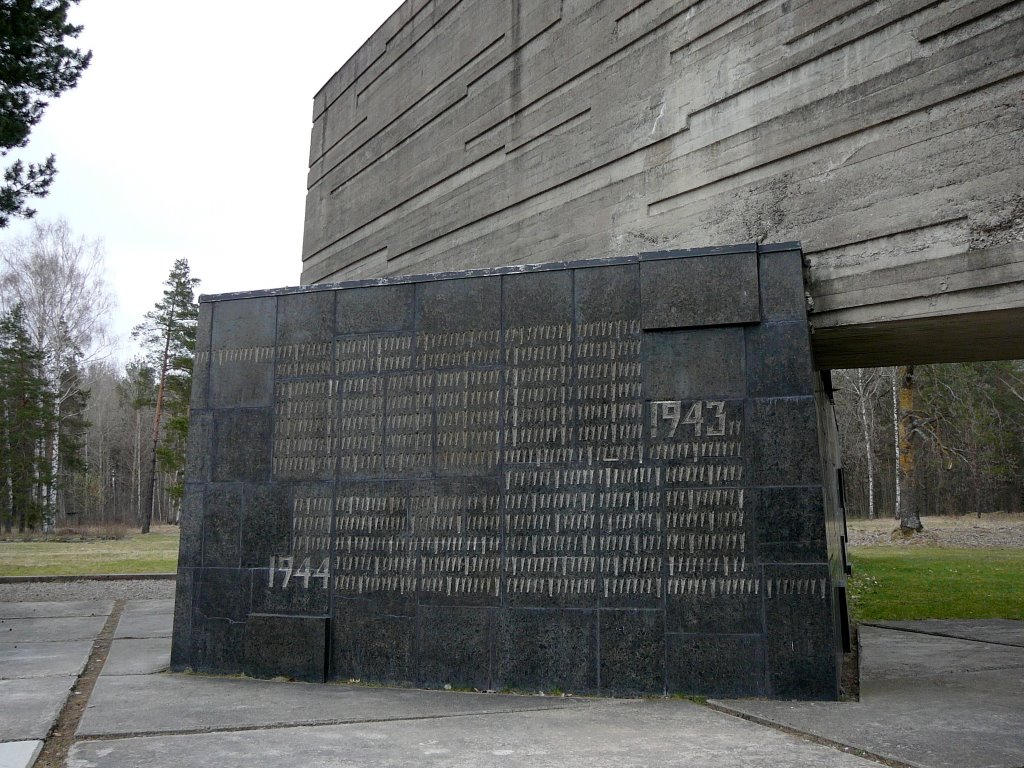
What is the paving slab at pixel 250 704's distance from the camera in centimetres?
526

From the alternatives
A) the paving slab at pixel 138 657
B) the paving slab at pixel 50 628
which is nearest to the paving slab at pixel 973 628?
the paving slab at pixel 138 657

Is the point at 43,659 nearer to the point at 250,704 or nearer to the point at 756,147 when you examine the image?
the point at 250,704

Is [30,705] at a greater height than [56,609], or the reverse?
[30,705]

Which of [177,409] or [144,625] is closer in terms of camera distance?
[144,625]

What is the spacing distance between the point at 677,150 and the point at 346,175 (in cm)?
775

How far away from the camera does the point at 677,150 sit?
8.22 meters

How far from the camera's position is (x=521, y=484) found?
662 cm

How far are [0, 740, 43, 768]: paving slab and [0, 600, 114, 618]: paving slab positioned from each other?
7421 millimetres

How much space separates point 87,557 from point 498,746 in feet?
76.7

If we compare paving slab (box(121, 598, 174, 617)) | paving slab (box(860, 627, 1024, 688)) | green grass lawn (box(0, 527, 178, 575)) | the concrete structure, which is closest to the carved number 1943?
the concrete structure

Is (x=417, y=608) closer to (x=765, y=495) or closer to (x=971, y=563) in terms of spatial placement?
(x=765, y=495)

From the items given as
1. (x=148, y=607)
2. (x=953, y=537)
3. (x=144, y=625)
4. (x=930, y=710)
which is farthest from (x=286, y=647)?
Answer: (x=953, y=537)

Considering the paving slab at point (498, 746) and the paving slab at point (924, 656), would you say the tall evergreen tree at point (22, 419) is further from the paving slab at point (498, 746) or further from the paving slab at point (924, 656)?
the paving slab at point (924, 656)

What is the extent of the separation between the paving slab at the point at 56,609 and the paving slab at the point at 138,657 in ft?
→ 10.4
